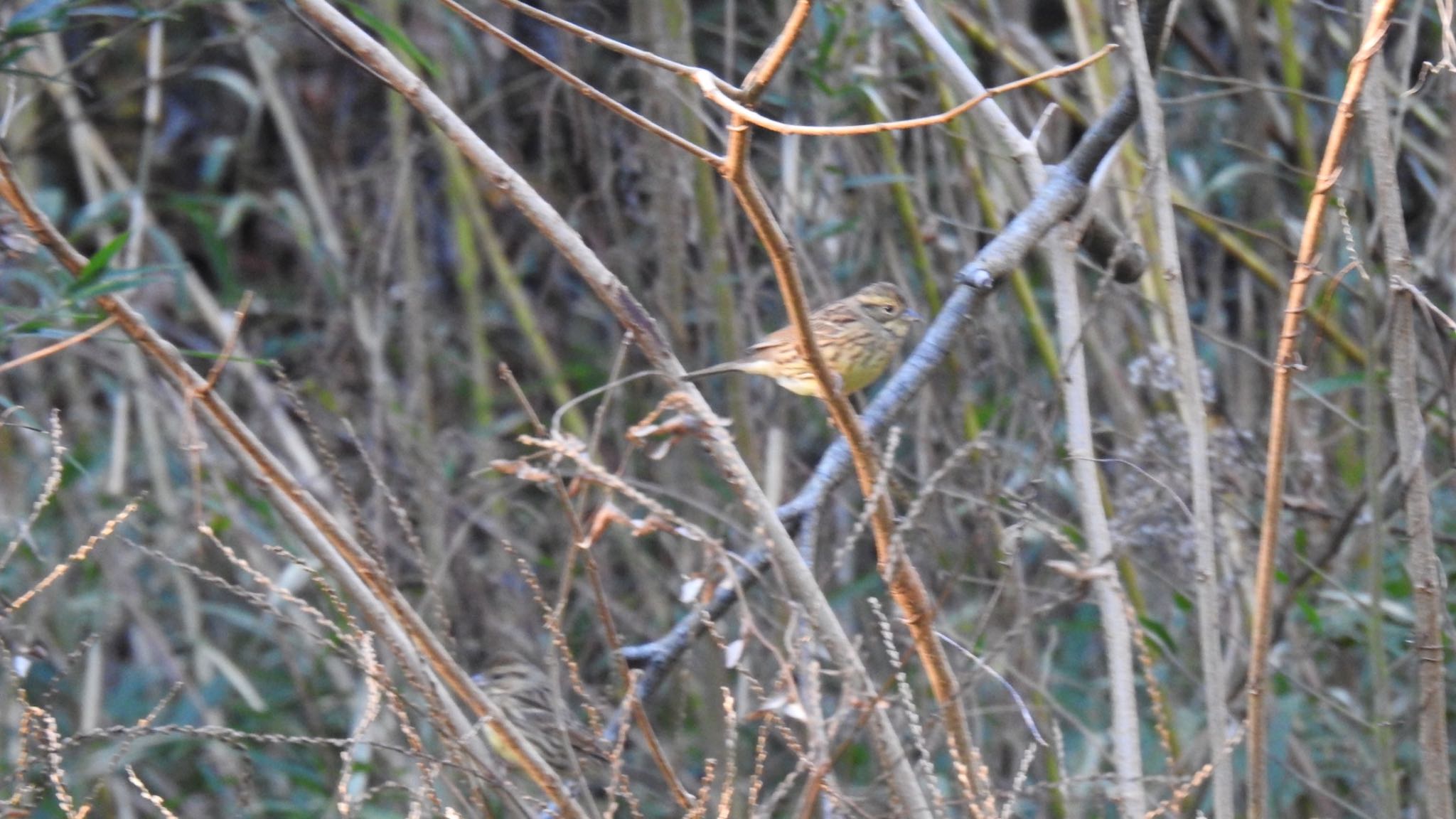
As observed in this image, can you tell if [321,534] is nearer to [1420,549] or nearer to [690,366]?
[1420,549]

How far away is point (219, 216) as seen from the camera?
241 inches

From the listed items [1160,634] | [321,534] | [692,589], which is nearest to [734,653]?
[692,589]

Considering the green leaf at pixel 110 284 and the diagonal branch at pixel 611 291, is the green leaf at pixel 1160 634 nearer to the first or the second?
the diagonal branch at pixel 611 291

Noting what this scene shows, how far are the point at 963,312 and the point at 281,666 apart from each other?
12.7 ft

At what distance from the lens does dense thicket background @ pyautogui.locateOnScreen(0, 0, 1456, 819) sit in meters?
3.18

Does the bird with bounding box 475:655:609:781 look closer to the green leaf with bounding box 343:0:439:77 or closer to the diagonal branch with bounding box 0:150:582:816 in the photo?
the diagonal branch with bounding box 0:150:582:816

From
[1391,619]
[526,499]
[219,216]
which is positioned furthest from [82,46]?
[1391,619]

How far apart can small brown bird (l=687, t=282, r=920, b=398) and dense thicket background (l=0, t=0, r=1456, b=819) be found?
0.44 ft

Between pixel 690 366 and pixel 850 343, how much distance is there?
473 millimetres

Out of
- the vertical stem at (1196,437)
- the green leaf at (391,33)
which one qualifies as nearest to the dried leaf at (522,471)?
the vertical stem at (1196,437)

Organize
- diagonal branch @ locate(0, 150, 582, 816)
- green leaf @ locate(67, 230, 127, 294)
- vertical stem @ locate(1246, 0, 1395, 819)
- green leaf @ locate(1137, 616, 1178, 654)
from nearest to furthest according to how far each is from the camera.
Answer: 1. vertical stem @ locate(1246, 0, 1395, 819)
2. diagonal branch @ locate(0, 150, 582, 816)
3. green leaf @ locate(67, 230, 127, 294)
4. green leaf @ locate(1137, 616, 1178, 654)

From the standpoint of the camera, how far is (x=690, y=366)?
420 cm

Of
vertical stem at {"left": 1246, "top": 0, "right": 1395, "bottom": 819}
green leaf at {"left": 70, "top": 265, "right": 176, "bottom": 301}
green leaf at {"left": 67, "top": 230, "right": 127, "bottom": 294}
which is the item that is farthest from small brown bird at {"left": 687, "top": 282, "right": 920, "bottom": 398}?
vertical stem at {"left": 1246, "top": 0, "right": 1395, "bottom": 819}

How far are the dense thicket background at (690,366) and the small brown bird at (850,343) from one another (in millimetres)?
133
